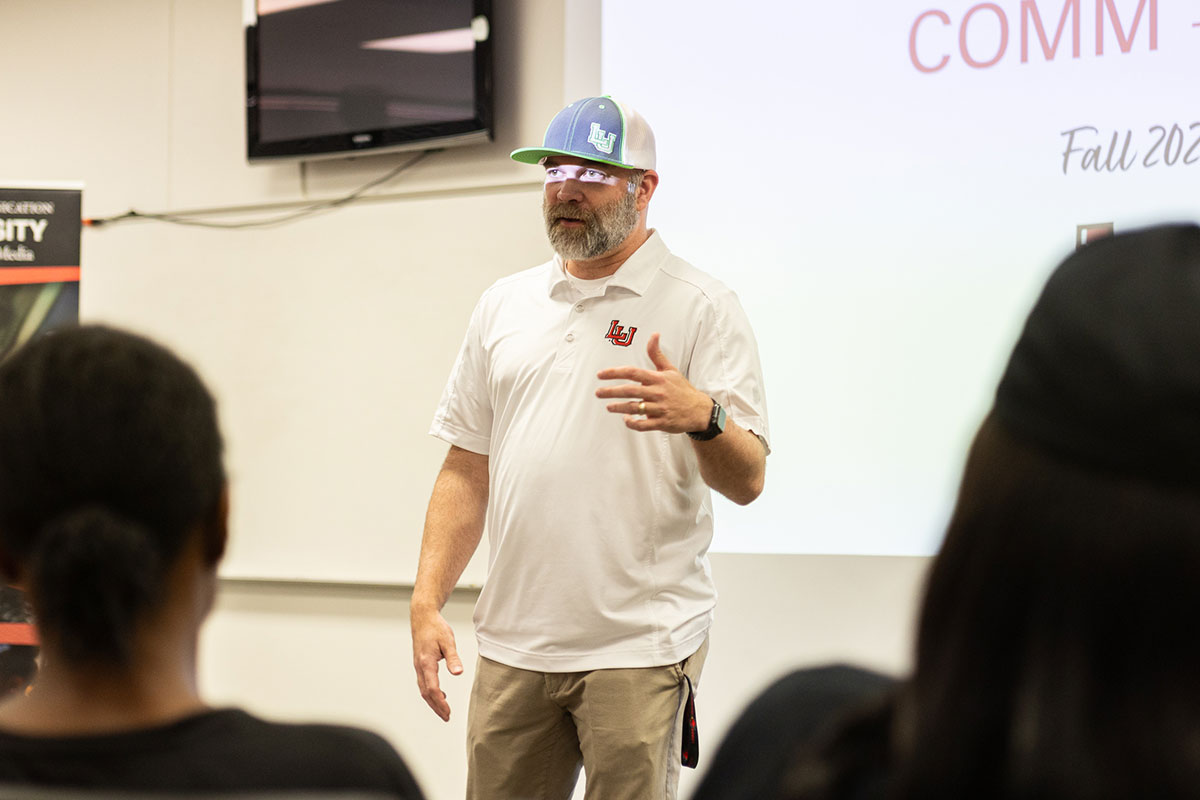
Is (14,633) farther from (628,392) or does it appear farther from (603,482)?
(628,392)

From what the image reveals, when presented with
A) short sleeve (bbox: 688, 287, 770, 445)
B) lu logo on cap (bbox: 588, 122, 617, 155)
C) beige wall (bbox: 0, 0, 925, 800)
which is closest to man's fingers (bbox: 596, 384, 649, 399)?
short sleeve (bbox: 688, 287, 770, 445)

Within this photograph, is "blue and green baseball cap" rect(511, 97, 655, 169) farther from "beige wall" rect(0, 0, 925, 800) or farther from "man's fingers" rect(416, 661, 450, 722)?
"man's fingers" rect(416, 661, 450, 722)

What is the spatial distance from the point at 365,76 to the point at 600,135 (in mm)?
1260

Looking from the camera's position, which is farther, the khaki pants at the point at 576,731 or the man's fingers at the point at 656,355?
the khaki pants at the point at 576,731

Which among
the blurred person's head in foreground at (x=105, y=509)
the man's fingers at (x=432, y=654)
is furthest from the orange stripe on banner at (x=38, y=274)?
the blurred person's head in foreground at (x=105, y=509)

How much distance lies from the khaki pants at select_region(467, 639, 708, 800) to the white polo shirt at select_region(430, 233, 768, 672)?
34 mm

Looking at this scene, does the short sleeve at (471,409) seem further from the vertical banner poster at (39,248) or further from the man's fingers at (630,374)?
the vertical banner poster at (39,248)

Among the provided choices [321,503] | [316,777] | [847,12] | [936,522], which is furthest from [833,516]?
[316,777]

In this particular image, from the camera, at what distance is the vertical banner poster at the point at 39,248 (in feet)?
10.4

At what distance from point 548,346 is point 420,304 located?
113 cm

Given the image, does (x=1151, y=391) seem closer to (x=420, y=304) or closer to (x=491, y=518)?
(x=491, y=518)

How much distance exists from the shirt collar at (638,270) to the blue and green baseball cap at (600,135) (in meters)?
0.17

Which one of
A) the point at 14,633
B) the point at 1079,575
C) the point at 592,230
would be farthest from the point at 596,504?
the point at 14,633

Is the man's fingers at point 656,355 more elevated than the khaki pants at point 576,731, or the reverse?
the man's fingers at point 656,355
